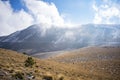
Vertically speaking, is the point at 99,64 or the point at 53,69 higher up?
the point at 99,64

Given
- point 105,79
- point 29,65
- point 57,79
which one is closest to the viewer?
point 57,79

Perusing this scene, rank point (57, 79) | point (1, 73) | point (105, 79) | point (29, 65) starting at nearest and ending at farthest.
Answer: point (1, 73)
point (57, 79)
point (29, 65)
point (105, 79)

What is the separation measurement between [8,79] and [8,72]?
1.98 meters

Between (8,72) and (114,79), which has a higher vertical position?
(8,72)

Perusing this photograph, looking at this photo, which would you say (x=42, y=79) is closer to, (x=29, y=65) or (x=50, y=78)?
(x=50, y=78)

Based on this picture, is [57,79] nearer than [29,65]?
Yes

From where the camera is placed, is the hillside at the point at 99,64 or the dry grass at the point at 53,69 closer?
the dry grass at the point at 53,69

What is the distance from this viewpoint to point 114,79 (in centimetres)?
3278

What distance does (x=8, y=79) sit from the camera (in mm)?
13367

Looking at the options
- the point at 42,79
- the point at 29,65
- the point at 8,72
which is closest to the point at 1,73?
the point at 8,72

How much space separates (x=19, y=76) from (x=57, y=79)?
403cm

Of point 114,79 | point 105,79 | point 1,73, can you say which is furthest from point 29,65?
point 114,79

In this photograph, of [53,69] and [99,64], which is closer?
[53,69]

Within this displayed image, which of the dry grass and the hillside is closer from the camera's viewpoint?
the dry grass
